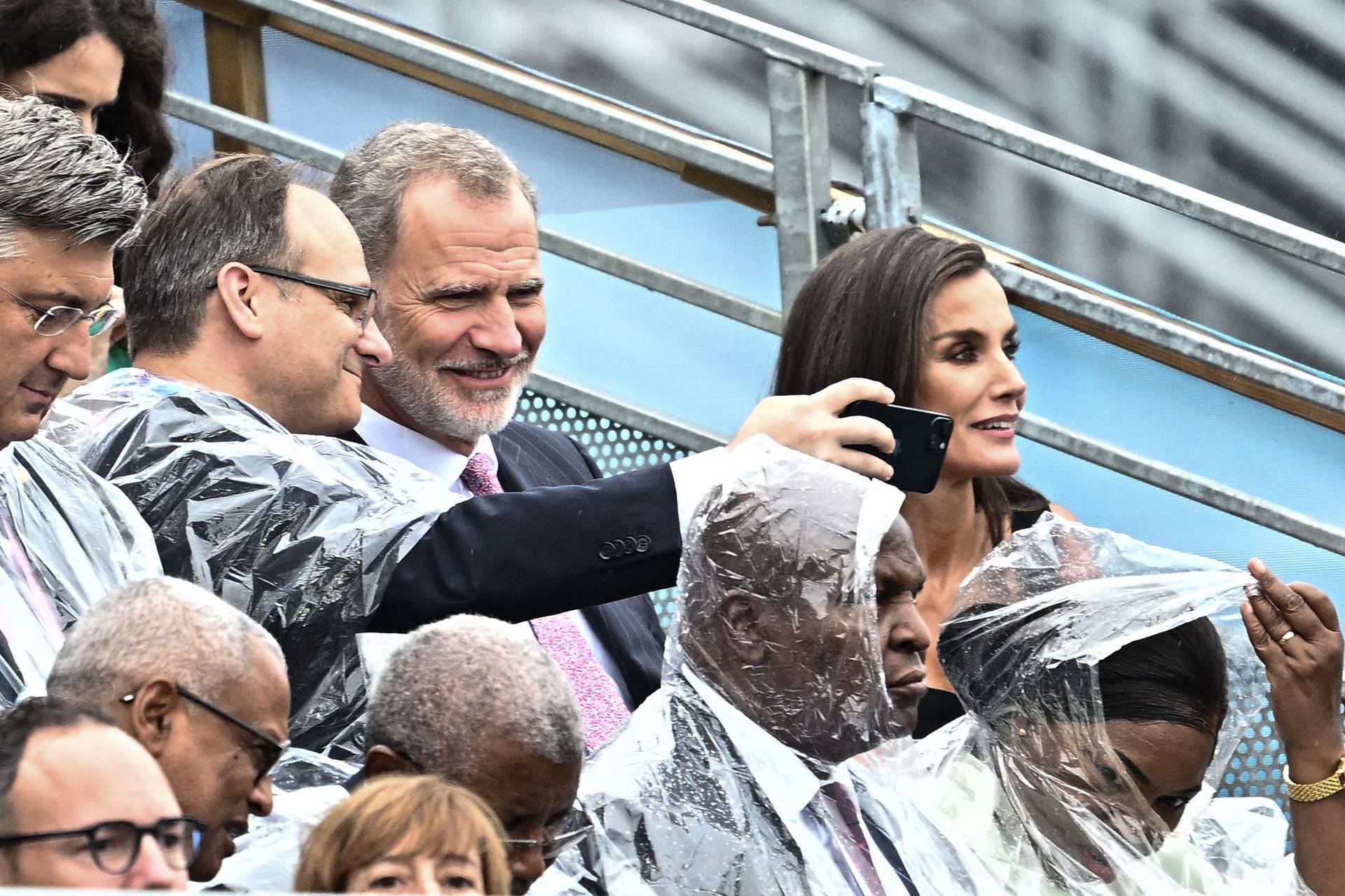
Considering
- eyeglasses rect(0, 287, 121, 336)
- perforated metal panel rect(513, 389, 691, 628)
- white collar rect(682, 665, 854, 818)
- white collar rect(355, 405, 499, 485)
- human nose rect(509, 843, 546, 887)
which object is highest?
eyeglasses rect(0, 287, 121, 336)

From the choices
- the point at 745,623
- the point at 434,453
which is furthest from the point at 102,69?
the point at 745,623

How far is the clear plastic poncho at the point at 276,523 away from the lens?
2.36m

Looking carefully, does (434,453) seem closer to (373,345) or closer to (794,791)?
(373,345)

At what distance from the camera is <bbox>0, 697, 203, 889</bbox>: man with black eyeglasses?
4.95 ft

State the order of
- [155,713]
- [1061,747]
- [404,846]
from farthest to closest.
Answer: [1061,747], [155,713], [404,846]

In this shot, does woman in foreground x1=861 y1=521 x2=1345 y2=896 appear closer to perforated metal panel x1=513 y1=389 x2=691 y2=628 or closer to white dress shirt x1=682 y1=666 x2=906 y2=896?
white dress shirt x1=682 y1=666 x2=906 y2=896

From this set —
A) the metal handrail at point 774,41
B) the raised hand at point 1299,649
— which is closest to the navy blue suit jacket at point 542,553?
the raised hand at point 1299,649

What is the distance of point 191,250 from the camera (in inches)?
106

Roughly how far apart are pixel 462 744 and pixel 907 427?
84cm

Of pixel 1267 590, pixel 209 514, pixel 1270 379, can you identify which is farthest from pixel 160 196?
pixel 1270 379

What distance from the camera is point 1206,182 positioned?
4336mm

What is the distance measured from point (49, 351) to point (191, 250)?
1.72 ft

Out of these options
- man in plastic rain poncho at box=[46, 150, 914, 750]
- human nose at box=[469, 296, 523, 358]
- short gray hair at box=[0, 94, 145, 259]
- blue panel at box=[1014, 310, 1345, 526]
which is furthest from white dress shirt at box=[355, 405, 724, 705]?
blue panel at box=[1014, 310, 1345, 526]

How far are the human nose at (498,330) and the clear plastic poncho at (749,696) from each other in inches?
35.5
